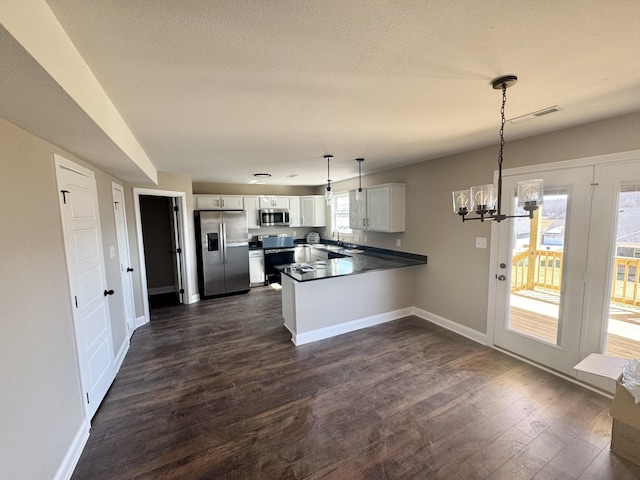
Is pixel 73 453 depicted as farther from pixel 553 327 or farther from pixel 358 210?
pixel 358 210

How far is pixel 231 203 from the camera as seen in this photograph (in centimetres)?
616

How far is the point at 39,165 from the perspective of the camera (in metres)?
1.74

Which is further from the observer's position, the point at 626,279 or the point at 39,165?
the point at 626,279

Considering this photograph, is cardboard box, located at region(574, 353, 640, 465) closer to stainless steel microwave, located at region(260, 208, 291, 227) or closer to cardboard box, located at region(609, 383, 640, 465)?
cardboard box, located at region(609, 383, 640, 465)

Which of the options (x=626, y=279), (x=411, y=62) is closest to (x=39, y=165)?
(x=411, y=62)

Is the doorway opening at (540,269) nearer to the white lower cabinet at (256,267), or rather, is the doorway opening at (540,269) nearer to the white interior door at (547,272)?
the white interior door at (547,272)

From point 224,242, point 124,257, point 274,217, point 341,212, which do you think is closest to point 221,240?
point 224,242

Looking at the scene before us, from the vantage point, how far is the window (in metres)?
6.27

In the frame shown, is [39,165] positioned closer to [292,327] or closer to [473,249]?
[292,327]

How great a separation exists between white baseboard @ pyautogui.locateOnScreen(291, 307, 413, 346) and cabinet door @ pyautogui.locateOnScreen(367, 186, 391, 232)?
1370 mm

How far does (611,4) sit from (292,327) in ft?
11.9

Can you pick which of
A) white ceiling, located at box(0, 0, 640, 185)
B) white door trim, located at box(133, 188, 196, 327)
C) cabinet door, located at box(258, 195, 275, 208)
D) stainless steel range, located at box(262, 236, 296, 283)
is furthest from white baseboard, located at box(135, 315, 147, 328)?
cabinet door, located at box(258, 195, 275, 208)

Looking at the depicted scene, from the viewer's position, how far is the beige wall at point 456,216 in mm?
2449

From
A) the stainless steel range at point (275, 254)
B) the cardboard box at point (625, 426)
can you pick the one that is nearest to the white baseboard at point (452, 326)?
the cardboard box at point (625, 426)
